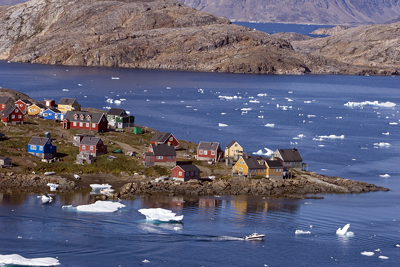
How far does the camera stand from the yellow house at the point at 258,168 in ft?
216

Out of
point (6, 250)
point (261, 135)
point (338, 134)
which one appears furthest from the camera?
point (338, 134)

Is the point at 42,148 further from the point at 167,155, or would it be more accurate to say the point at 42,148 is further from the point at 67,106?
the point at 67,106

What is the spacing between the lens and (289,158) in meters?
70.2

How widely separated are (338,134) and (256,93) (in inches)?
2795

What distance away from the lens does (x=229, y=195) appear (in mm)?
61094

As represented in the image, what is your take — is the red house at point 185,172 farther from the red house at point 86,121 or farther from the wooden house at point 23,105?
the wooden house at point 23,105

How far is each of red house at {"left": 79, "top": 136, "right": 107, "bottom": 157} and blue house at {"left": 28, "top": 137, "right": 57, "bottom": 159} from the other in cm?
329

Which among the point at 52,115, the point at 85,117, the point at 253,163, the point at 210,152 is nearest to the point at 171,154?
the point at 210,152

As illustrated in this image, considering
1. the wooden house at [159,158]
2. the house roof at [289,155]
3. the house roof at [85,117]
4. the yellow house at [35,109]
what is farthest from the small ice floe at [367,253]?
the yellow house at [35,109]

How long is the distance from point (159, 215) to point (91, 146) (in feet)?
65.8

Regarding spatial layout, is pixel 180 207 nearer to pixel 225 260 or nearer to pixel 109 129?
pixel 225 260

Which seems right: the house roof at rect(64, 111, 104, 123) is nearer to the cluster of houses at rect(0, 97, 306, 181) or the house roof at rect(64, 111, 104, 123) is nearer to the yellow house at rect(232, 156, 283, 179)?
the cluster of houses at rect(0, 97, 306, 181)

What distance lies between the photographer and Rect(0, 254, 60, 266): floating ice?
40.3 m

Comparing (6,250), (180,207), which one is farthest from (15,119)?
(6,250)
